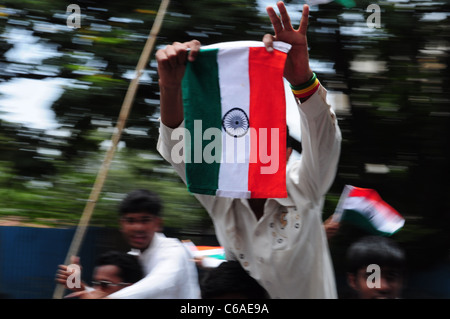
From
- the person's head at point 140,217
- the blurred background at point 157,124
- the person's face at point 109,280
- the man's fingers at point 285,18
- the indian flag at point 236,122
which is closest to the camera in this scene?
the man's fingers at point 285,18

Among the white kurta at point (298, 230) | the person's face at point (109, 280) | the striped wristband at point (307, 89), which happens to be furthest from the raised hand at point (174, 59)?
the person's face at point (109, 280)

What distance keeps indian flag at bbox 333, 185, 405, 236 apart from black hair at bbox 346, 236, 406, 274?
2.8 inches

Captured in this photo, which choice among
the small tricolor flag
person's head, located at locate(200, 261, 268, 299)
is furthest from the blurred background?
person's head, located at locate(200, 261, 268, 299)

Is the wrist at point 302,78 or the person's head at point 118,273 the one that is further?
the person's head at point 118,273

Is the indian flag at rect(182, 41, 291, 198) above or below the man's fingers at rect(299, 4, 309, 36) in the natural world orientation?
below

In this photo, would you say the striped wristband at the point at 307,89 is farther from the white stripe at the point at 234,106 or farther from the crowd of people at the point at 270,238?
the white stripe at the point at 234,106

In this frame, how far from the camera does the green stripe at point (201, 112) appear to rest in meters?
2.43

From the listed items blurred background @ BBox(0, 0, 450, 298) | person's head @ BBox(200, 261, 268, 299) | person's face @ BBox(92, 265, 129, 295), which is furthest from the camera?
blurred background @ BBox(0, 0, 450, 298)

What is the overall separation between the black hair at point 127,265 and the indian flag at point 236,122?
2.04ft

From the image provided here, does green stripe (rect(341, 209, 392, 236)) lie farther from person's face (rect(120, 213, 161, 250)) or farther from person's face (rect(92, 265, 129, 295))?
person's face (rect(92, 265, 129, 295))

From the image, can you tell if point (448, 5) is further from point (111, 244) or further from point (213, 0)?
point (111, 244)

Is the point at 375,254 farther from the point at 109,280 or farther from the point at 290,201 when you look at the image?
the point at 109,280

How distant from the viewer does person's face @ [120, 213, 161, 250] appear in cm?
288

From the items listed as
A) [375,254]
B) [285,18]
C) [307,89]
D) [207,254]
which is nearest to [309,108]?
[307,89]
